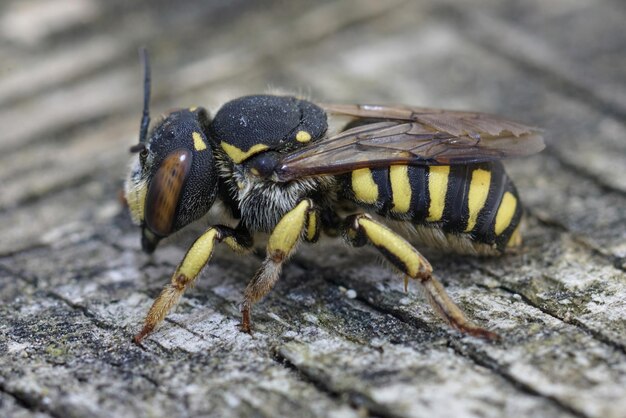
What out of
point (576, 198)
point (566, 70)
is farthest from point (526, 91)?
point (576, 198)

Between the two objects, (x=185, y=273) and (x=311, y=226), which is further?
(x=311, y=226)

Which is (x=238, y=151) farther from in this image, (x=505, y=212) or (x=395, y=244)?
(x=505, y=212)

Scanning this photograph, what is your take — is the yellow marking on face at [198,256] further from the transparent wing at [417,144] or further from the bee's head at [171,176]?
the transparent wing at [417,144]

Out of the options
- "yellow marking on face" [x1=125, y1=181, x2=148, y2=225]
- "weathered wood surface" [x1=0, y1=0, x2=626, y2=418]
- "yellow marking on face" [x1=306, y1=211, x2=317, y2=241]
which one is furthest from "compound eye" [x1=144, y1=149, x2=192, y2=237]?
"yellow marking on face" [x1=306, y1=211, x2=317, y2=241]

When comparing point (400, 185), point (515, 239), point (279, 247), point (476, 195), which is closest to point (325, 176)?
point (400, 185)

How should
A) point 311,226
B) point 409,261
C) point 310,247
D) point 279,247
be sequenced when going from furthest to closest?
point 310,247 < point 311,226 < point 279,247 < point 409,261

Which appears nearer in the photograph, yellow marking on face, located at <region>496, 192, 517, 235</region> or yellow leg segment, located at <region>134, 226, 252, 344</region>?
yellow leg segment, located at <region>134, 226, 252, 344</region>

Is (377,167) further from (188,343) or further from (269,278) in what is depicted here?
(188,343)

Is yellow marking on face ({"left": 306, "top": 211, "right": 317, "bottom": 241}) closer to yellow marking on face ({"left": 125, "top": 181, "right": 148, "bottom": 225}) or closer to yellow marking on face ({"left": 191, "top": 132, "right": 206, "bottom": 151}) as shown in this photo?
yellow marking on face ({"left": 191, "top": 132, "right": 206, "bottom": 151})
